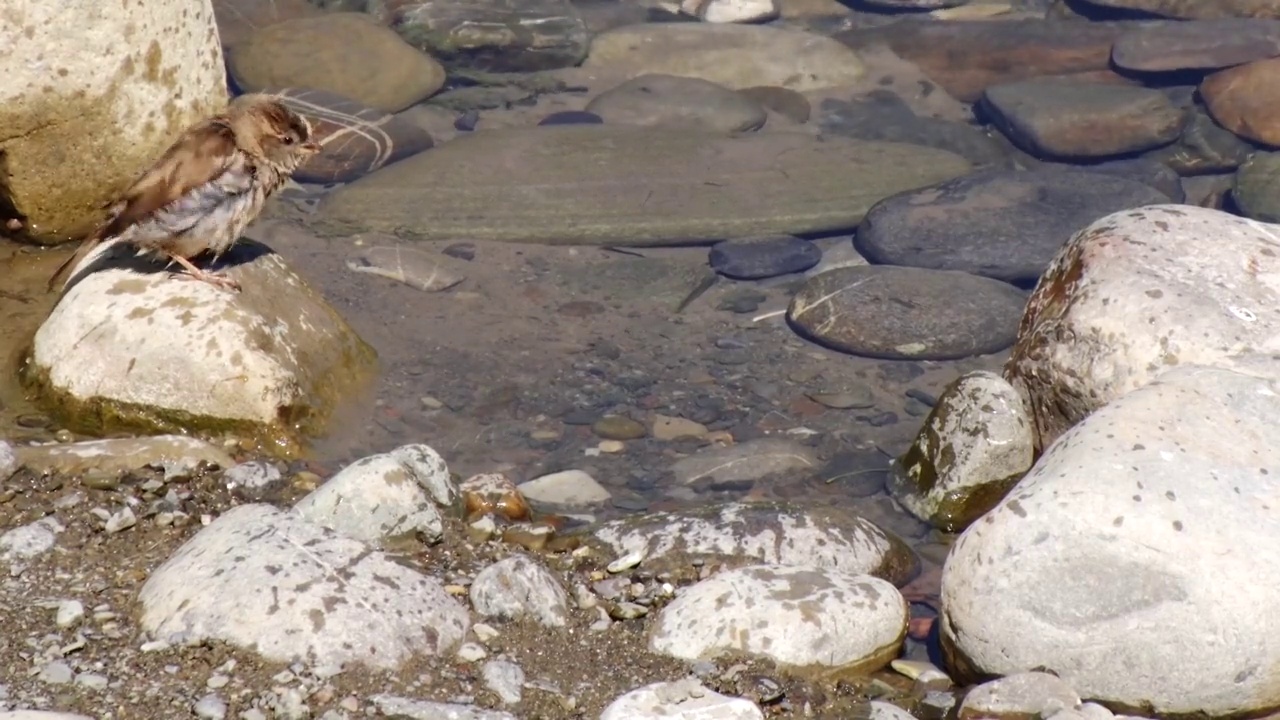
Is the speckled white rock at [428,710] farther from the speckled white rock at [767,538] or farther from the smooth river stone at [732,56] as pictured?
the smooth river stone at [732,56]

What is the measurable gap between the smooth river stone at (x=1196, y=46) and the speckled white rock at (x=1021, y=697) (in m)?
7.85

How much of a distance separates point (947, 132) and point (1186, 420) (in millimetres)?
5765

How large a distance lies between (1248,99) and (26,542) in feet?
28.7

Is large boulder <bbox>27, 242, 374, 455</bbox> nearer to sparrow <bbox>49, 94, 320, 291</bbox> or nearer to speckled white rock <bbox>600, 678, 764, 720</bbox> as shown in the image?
sparrow <bbox>49, 94, 320, 291</bbox>

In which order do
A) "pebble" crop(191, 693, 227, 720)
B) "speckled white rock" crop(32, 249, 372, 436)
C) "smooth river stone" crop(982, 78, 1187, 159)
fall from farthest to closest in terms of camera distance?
"smooth river stone" crop(982, 78, 1187, 159) → "speckled white rock" crop(32, 249, 372, 436) → "pebble" crop(191, 693, 227, 720)

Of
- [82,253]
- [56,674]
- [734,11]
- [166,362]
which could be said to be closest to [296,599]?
[56,674]

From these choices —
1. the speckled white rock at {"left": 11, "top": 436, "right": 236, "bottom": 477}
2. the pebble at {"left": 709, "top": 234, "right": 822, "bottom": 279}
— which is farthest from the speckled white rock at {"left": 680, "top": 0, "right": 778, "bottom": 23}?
the speckled white rock at {"left": 11, "top": 436, "right": 236, "bottom": 477}

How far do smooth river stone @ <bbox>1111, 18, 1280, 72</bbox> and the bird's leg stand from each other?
7.63m

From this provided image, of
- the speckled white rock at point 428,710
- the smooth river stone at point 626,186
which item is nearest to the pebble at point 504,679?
the speckled white rock at point 428,710

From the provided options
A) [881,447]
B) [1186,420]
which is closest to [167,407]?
[881,447]

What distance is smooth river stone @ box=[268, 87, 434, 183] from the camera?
8656 mm

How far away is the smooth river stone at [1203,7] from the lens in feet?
38.2

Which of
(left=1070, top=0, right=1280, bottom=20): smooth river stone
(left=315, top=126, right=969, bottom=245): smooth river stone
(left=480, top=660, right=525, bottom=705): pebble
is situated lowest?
(left=315, top=126, right=969, bottom=245): smooth river stone

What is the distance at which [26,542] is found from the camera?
14.5 ft
